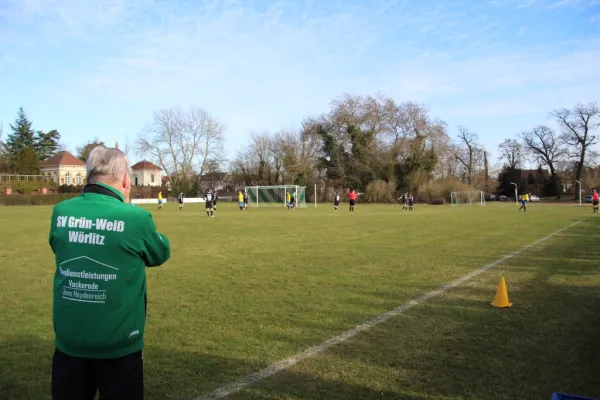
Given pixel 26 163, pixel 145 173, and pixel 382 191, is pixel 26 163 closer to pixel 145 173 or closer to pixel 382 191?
pixel 145 173

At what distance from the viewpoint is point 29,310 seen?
661cm

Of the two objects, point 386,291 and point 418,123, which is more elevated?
point 418,123

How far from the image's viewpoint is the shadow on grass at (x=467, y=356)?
392cm

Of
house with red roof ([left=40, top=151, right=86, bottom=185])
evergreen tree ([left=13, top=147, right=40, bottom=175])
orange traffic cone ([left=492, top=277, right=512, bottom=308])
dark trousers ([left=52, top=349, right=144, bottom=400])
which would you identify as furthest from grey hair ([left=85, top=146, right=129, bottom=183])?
house with red roof ([left=40, top=151, right=86, bottom=185])

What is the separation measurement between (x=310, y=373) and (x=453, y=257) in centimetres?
828

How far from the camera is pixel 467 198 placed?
62125 millimetres

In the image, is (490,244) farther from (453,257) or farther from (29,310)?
(29,310)

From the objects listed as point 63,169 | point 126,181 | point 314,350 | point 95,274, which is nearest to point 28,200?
point 63,169

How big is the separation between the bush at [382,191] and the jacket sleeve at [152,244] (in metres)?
63.5

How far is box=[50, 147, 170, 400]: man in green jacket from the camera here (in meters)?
2.24

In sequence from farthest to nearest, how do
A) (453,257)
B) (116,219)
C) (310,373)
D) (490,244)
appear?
(490,244), (453,257), (310,373), (116,219)

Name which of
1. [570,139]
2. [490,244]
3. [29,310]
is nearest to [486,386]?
[29,310]

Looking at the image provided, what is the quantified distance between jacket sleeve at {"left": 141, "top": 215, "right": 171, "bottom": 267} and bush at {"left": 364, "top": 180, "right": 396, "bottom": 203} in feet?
208

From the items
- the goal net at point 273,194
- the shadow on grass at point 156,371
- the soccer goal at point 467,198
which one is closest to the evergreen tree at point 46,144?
the goal net at point 273,194
